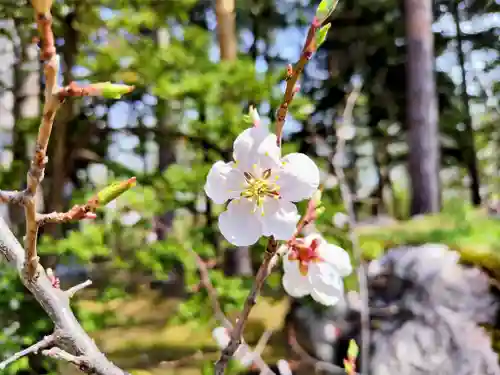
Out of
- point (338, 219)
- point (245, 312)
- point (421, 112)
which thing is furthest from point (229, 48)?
point (245, 312)

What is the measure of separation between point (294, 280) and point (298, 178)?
140mm

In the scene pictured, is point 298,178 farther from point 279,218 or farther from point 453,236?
point 453,236

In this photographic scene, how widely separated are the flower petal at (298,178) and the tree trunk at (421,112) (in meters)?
4.10

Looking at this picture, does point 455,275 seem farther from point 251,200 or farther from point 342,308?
point 251,200

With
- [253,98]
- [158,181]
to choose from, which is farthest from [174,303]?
[253,98]

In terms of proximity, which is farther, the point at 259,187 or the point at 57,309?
the point at 259,187

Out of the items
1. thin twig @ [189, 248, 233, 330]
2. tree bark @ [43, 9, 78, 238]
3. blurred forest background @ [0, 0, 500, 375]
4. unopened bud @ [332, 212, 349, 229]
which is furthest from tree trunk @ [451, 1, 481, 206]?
thin twig @ [189, 248, 233, 330]

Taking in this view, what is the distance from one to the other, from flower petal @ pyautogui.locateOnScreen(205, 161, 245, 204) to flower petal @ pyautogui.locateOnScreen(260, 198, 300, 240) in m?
0.03

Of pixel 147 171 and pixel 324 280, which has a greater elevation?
pixel 147 171

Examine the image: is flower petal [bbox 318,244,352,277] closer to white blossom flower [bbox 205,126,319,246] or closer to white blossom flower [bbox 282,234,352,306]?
white blossom flower [bbox 282,234,352,306]

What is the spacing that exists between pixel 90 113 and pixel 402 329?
1.45m

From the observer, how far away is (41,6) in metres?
0.24

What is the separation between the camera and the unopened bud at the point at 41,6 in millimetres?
243

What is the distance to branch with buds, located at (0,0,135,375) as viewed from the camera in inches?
10.6
